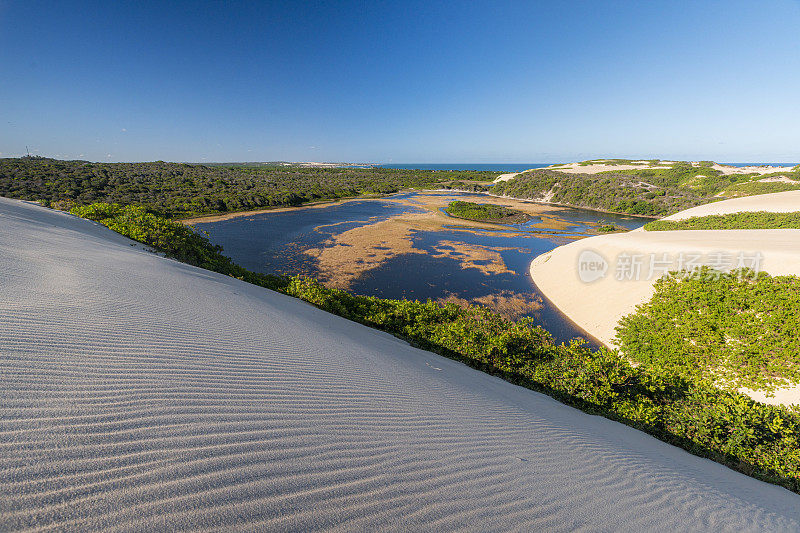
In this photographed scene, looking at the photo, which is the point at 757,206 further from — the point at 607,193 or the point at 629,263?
the point at 607,193

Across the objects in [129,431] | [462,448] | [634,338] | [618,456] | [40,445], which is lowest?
[634,338]

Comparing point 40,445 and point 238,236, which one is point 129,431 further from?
point 238,236

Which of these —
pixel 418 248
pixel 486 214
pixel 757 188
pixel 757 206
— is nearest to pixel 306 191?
pixel 486 214

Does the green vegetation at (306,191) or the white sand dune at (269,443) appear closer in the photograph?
the white sand dune at (269,443)

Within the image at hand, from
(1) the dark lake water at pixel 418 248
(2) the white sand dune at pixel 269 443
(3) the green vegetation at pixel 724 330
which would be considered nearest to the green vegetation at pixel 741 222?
(1) the dark lake water at pixel 418 248

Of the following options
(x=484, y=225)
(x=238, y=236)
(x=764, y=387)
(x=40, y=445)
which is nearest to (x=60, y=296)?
(x=40, y=445)

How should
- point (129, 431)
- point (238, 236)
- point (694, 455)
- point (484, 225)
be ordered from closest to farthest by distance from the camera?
point (129, 431) → point (694, 455) → point (238, 236) → point (484, 225)

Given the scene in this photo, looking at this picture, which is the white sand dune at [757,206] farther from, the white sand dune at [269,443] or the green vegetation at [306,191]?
the white sand dune at [269,443]
